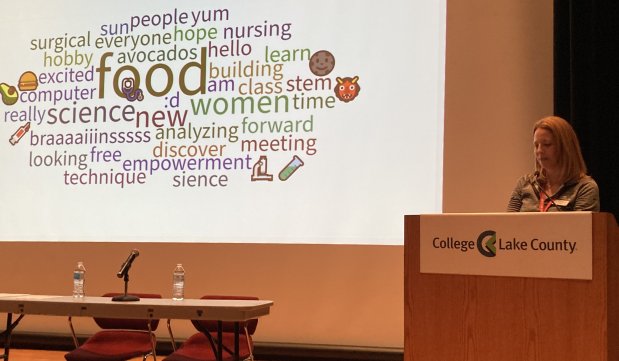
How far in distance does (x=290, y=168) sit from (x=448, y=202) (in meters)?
1.10

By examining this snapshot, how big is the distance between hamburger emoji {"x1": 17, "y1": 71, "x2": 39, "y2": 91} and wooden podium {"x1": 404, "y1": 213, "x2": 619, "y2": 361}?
4050mm

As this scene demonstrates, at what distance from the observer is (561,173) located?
2.88 m

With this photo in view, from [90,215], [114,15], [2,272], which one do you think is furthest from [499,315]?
[2,272]

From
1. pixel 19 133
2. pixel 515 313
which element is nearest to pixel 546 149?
pixel 515 313

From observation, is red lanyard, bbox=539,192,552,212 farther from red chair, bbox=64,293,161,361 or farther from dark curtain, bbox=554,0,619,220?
red chair, bbox=64,293,161,361

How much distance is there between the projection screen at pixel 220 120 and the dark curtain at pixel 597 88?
88 centimetres

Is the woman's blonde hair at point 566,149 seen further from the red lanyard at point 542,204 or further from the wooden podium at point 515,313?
the wooden podium at point 515,313

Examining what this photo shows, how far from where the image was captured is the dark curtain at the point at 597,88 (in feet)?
14.2

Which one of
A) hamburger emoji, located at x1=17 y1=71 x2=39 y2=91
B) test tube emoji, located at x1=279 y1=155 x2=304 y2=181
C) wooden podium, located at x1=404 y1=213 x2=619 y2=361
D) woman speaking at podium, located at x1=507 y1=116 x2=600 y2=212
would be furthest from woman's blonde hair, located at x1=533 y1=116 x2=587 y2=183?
hamburger emoji, located at x1=17 y1=71 x2=39 y2=91

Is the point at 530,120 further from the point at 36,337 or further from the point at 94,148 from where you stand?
the point at 36,337

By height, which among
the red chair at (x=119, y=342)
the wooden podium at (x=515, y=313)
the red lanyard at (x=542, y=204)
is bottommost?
the red chair at (x=119, y=342)

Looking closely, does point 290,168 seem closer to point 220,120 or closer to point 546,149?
point 220,120

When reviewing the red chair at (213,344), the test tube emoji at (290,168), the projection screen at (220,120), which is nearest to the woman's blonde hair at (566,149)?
the red chair at (213,344)

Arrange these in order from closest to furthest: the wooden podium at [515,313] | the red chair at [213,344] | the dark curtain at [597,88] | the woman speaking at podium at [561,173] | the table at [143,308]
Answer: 1. the wooden podium at [515,313]
2. the woman speaking at podium at [561,173]
3. the table at [143,308]
4. the red chair at [213,344]
5. the dark curtain at [597,88]
